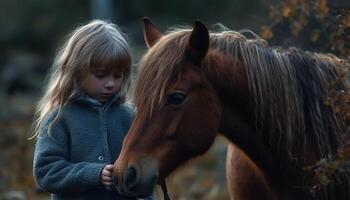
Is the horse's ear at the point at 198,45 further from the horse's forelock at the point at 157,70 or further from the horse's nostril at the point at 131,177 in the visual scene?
the horse's nostril at the point at 131,177

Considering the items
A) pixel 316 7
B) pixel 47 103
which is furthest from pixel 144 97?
pixel 316 7

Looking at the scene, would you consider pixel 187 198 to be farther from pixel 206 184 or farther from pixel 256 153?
pixel 256 153

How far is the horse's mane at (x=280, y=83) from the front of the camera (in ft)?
17.0

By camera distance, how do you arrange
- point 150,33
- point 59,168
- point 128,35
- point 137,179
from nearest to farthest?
1. point 137,179
2. point 59,168
3. point 150,33
4. point 128,35

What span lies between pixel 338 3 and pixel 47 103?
2178mm

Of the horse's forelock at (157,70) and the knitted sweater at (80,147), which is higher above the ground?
the horse's forelock at (157,70)

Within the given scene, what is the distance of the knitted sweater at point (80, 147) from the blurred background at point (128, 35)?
15.9 inches

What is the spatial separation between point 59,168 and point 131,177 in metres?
0.51

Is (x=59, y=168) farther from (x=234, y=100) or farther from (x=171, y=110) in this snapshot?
(x=234, y=100)

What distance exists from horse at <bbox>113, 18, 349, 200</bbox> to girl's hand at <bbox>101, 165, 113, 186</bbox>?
0.35 ft

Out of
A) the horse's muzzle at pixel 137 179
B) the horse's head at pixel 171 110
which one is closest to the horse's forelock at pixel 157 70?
the horse's head at pixel 171 110

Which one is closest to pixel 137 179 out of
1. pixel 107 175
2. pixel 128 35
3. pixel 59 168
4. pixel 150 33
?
pixel 107 175

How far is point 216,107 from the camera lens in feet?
17.2

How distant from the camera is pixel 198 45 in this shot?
5.18 metres
